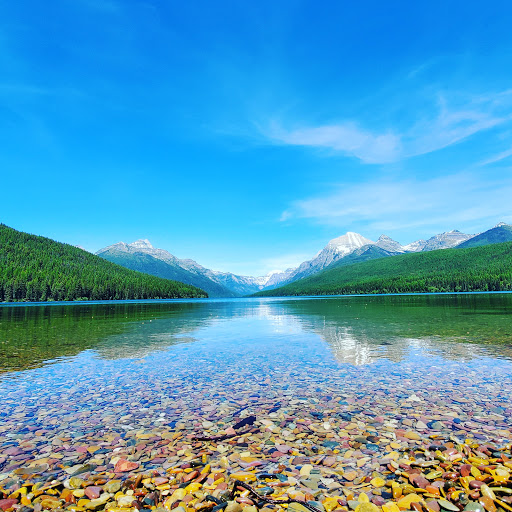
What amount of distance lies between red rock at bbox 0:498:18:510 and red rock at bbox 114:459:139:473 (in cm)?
209

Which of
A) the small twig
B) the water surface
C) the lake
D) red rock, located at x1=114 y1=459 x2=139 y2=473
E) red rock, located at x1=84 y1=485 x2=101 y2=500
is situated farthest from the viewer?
the water surface

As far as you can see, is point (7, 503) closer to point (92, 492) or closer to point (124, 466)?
point (92, 492)

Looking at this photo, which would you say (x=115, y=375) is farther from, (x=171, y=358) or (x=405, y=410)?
(x=405, y=410)

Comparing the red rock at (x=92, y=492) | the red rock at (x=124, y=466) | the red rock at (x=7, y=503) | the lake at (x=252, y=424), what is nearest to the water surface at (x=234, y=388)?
the lake at (x=252, y=424)

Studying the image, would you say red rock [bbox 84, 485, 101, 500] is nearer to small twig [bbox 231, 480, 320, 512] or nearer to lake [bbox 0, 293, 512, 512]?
lake [bbox 0, 293, 512, 512]

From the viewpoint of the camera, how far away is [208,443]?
9.56 m

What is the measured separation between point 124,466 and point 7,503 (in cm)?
244

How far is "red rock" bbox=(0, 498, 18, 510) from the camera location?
21.5 ft

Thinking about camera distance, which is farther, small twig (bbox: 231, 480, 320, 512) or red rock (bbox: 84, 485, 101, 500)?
red rock (bbox: 84, 485, 101, 500)

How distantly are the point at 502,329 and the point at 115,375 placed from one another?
1531 inches

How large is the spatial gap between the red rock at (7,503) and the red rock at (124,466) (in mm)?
2090

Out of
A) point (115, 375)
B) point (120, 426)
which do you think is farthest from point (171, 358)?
point (120, 426)

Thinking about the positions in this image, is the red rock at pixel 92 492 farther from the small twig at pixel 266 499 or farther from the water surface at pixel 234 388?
the small twig at pixel 266 499

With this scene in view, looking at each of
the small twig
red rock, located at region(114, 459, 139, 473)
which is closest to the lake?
red rock, located at region(114, 459, 139, 473)
